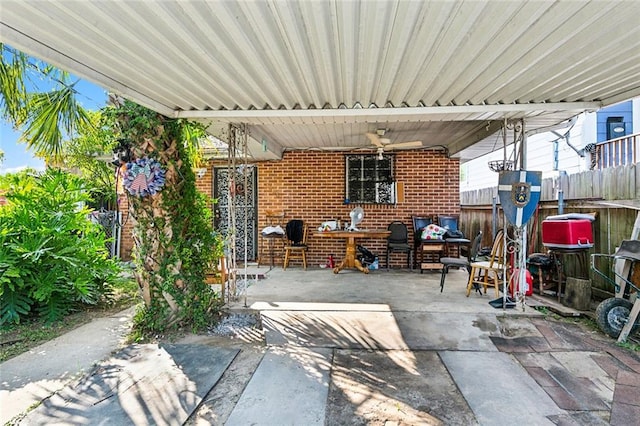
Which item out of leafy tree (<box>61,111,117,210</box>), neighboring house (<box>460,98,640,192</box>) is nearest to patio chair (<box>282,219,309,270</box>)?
leafy tree (<box>61,111,117,210</box>)

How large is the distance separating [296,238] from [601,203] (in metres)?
5.06

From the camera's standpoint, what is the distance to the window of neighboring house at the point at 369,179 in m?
7.53

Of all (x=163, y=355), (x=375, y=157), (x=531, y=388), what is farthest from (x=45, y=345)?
(x=375, y=157)

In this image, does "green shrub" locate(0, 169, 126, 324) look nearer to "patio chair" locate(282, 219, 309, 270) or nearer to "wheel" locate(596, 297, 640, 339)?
"patio chair" locate(282, 219, 309, 270)

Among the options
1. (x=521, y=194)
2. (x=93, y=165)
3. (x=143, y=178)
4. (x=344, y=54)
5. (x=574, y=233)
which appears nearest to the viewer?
(x=344, y=54)

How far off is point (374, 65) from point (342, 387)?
7.98 ft

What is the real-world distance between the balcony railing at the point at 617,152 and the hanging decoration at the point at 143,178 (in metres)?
6.80

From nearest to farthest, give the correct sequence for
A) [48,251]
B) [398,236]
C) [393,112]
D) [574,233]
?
[393,112]
[48,251]
[574,233]
[398,236]

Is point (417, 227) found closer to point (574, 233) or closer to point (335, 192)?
point (335, 192)

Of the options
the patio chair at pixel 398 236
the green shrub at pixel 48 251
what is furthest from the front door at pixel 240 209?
the green shrub at pixel 48 251

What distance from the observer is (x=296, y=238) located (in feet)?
24.2

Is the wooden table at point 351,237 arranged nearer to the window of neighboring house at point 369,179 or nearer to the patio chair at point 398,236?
the patio chair at point 398,236

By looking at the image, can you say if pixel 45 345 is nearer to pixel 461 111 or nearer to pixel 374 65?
pixel 374 65

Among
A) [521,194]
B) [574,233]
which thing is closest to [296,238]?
[521,194]
